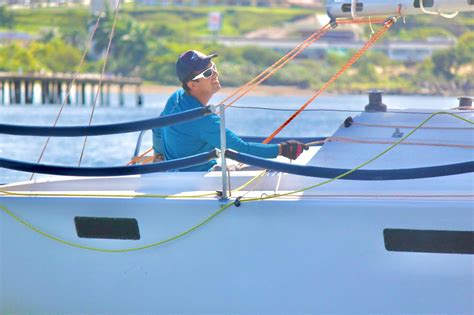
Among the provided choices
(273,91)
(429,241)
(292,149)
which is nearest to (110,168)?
(292,149)

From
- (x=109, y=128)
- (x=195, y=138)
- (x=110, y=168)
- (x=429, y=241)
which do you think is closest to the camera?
(x=429, y=241)

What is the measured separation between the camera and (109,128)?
5.80m

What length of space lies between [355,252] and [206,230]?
79 centimetres

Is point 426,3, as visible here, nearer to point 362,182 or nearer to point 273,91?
point 362,182

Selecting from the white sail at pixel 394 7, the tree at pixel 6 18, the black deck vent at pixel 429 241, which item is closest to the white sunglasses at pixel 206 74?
the white sail at pixel 394 7

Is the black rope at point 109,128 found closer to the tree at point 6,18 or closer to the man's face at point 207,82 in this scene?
the man's face at point 207,82

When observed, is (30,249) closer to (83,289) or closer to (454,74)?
(83,289)

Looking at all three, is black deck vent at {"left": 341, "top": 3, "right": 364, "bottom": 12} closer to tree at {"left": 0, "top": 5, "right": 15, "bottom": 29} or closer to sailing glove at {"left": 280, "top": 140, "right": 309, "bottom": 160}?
sailing glove at {"left": 280, "top": 140, "right": 309, "bottom": 160}

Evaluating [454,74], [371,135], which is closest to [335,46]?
[454,74]

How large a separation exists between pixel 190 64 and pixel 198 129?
52 centimetres

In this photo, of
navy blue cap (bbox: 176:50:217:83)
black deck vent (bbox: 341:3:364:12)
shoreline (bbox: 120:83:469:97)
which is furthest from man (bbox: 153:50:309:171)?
shoreline (bbox: 120:83:469:97)

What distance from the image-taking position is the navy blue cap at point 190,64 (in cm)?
653

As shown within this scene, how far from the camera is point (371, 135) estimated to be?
6.85 m

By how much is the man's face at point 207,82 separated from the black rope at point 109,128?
0.82 metres
